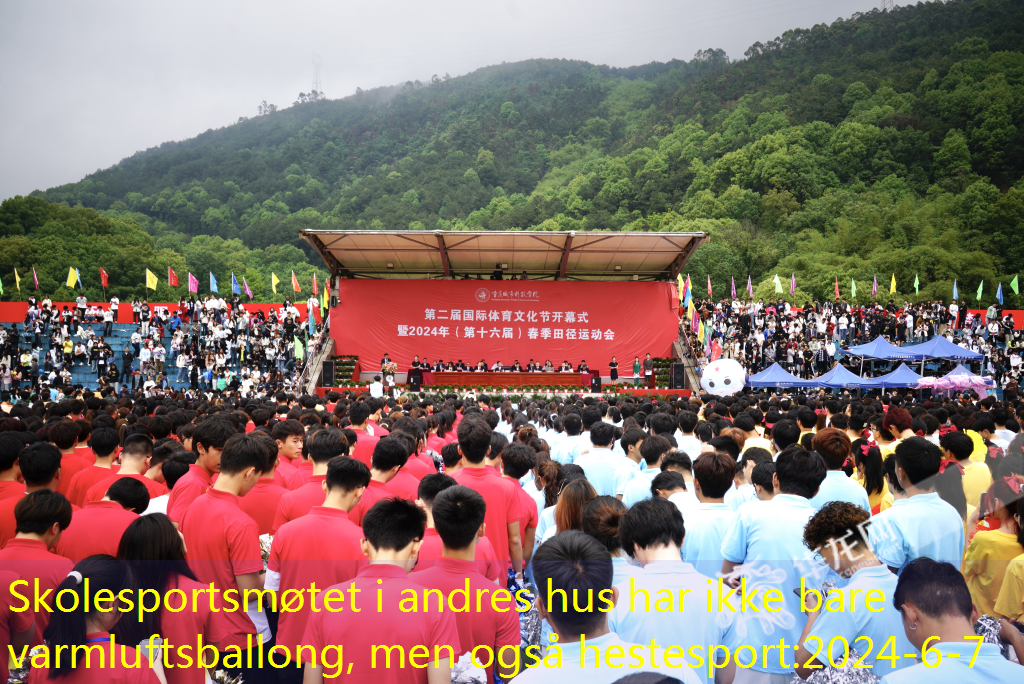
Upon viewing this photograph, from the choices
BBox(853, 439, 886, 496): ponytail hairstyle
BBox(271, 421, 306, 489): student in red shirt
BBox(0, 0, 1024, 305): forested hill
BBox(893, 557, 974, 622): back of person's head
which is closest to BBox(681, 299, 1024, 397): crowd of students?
BBox(0, 0, 1024, 305): forested hill

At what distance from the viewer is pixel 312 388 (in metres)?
18.0

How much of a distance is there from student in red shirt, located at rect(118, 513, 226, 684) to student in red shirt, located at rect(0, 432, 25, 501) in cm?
173

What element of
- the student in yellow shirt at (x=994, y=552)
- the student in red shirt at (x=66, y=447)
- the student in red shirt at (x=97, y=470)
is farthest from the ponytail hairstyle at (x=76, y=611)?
the student in yellow shirt at (x=994, y=552)

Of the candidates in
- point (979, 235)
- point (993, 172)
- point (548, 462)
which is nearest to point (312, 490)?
point (548, 462)

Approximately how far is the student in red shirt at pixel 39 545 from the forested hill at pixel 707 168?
1416 inches

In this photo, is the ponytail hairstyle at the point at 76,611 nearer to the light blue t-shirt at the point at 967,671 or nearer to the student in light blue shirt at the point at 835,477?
the light blue t-shirt at the point at 967,671

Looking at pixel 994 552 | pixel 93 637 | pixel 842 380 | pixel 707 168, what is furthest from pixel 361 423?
pixel 707 168

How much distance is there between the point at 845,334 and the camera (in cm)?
1923

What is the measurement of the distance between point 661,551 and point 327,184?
65.9 m

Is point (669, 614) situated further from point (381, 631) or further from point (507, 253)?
point (507, 253)

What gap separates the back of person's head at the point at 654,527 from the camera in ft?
6.56

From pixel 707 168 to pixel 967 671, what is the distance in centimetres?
5089

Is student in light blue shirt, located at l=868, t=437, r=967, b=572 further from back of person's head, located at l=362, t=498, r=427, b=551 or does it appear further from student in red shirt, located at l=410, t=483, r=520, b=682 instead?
back of person's head, located at l=362, t=498, r=427, b=551

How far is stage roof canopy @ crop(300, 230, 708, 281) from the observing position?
17547 mm
